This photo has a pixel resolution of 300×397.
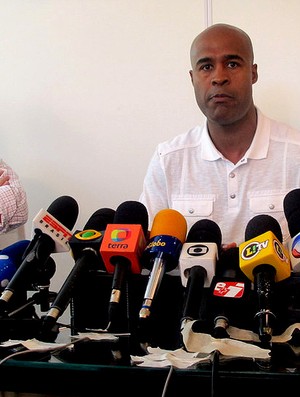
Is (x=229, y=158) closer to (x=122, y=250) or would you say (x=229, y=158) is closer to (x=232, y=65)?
(x=232, y=65)

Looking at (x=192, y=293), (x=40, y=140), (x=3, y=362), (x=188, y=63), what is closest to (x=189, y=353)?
(x=192, y=293)

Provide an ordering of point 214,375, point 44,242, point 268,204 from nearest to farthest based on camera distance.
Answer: point 214,375
point 44,242
point 268,204

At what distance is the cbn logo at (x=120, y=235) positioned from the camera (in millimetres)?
887

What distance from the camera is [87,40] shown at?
2.17 metres

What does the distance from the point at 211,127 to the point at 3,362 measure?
3.55ft

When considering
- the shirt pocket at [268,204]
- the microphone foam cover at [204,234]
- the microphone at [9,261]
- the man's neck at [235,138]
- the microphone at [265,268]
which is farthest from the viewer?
the man's neck at [235,138]

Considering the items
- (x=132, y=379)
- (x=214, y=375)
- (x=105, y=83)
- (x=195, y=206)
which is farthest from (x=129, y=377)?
(x=105, y=83)

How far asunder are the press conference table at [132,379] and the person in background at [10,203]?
0.99 m

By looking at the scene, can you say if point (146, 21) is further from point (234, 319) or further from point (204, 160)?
point (234, 319)

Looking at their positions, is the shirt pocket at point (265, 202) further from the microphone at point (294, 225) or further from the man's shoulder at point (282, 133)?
the microphone at point (294, 225)

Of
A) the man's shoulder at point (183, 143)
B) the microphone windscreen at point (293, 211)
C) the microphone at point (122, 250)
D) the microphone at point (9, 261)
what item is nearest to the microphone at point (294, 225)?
the microphone windscreen at point (293, 211)

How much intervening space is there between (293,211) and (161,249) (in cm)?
23

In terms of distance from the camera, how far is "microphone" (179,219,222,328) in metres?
0.77

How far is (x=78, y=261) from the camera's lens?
89 centimetres
